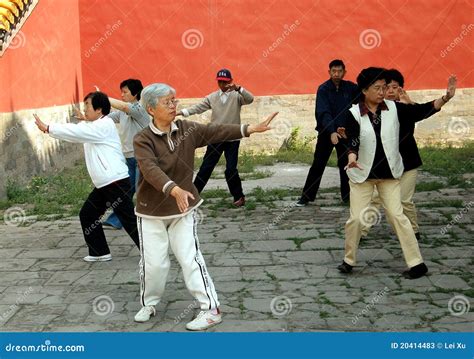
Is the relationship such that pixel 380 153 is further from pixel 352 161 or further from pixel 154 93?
pixel 154 93

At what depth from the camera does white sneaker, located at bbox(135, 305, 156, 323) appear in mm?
5246

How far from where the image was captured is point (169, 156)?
5.13m

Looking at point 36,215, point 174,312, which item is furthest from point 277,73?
point 174,312

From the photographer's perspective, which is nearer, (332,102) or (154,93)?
(154,93)

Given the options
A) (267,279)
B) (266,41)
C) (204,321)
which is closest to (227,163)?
(267,279)

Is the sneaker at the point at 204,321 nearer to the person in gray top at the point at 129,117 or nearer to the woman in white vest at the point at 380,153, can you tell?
the woman in white vest at the point at 380,153

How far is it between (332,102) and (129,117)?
243 cm

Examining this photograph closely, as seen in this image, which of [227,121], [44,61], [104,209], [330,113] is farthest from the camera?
[44,61]

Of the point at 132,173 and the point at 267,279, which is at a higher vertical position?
the point at 132,173

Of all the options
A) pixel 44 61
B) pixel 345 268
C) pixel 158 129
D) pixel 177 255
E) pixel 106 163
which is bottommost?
pixel 345 268

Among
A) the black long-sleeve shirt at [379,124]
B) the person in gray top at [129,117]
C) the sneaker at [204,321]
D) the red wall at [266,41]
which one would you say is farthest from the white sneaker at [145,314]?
the red wall at [266,41]

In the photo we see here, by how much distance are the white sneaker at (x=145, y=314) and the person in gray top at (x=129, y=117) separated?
8.06ft

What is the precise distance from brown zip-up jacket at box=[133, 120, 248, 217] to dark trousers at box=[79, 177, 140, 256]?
1581 mm

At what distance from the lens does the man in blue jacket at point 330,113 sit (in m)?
8.77
